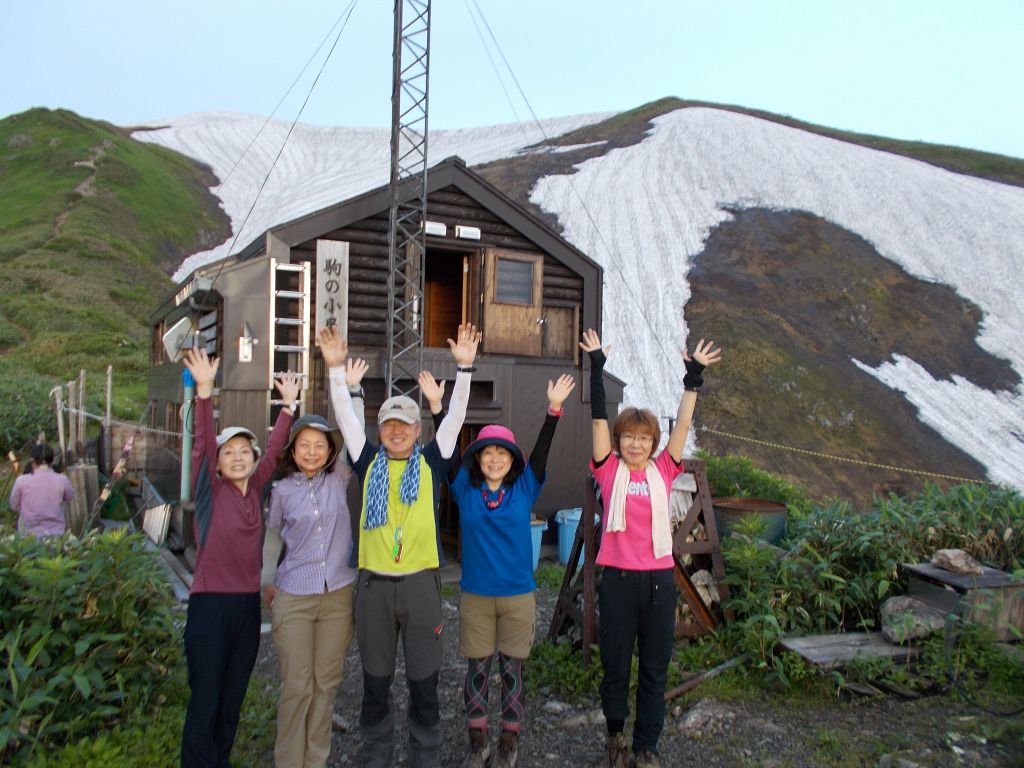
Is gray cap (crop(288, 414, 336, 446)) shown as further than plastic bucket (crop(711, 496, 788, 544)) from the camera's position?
No

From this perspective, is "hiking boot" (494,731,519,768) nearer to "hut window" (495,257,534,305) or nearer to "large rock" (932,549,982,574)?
"large rock" (932,549,982,574)

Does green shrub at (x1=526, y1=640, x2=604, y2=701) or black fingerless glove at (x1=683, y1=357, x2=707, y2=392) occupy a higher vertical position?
black fingerless glove at (x1=683, y1=357, x2=707, y2=392)

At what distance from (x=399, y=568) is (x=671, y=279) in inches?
1064

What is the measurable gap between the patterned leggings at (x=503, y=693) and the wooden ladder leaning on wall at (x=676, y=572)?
1493 millimetres

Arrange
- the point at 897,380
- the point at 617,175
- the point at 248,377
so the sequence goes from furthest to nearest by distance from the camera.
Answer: the point at 617,175
the point at 897,380
the point at 248,377

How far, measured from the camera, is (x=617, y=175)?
134ft

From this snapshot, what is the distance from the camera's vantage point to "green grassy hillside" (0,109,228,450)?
25359 millimetres

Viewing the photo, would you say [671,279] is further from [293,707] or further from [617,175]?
[293,707]

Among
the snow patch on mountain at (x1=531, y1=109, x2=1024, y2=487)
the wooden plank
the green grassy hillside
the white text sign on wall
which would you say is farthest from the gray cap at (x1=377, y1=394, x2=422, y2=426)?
the snow patch on mountain at (x1=531, y1=109, x2=1024, y2=487)

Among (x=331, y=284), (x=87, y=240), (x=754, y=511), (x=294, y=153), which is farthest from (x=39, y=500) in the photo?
(x=294, y=153)

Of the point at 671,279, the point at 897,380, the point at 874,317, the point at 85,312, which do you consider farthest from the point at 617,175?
the point at 85,312

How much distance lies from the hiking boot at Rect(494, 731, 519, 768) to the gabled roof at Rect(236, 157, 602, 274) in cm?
696

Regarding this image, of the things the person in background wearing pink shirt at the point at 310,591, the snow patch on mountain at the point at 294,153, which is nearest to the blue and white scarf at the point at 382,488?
the person in background wearing pink shirt at the point at 310,591

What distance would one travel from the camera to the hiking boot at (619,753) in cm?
388
